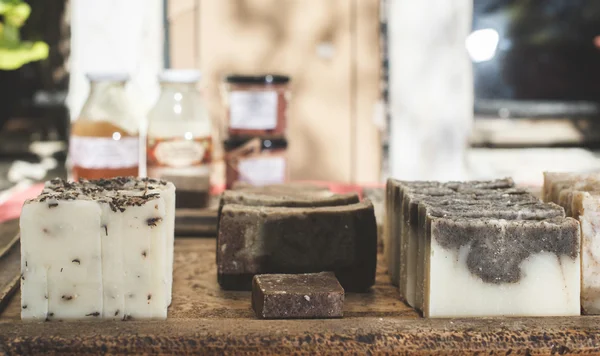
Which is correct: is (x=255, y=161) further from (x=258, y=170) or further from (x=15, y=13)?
(x=15, y=13)

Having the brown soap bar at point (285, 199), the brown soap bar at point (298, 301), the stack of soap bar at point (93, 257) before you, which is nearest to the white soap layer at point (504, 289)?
the brown soap bar at point (298, 301)

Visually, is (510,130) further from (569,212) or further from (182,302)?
(182,302)

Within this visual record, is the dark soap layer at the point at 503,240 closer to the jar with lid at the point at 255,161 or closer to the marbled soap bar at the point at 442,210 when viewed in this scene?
the marbled soap bar at the point at 442,210

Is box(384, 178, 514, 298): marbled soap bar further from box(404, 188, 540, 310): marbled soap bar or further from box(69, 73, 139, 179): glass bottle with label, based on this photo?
box(69, 73, 139, 179): glass bottle with label

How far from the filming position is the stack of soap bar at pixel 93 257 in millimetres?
1127

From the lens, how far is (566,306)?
1.19 m

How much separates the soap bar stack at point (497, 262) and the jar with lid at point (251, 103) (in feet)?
2.85

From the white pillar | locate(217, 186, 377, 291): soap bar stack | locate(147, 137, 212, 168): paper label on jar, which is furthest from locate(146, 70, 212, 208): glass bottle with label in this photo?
the white pillar

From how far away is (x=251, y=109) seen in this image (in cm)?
199

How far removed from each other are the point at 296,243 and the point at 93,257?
39 cm

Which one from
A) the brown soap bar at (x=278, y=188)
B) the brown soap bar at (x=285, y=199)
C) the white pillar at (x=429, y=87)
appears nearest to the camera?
the brown soap bar at (x=285, y=199)

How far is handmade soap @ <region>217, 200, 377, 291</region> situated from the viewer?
4.38 ft

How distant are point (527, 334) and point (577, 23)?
3277 mm

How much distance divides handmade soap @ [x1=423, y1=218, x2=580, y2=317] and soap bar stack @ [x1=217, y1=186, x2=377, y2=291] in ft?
0.66
